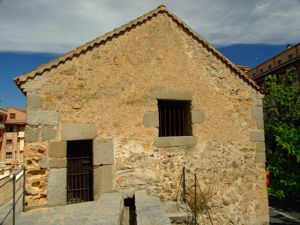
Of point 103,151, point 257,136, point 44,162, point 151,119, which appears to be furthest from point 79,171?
point 257,136

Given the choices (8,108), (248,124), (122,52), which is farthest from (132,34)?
(8,108)

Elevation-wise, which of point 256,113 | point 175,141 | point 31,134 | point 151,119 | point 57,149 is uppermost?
point 256,113

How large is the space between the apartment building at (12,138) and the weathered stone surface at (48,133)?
36462 millimetres

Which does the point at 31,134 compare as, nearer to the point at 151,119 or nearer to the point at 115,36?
the point at 151,119

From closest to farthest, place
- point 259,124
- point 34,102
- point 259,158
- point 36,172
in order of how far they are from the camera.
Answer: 1. point 36,172
2. point 34,102
3. point 259,158
4. point 259,124

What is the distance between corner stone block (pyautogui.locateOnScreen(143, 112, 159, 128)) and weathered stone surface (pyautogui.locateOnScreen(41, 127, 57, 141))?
221cm

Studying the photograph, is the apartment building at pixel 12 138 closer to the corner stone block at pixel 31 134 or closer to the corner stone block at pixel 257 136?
the corner stone block at pixel 31 134

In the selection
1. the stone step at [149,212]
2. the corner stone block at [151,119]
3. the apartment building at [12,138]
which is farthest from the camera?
the apartment building at [12,138]

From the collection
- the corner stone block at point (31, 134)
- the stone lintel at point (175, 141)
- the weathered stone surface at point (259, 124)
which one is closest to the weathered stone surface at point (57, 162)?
the corner stone block at point (31, 134)

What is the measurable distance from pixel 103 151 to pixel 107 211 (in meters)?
1.84

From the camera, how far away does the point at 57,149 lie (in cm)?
661

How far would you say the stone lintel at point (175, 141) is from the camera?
24.6ft

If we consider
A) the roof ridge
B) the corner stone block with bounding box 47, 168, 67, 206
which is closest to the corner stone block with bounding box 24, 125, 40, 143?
the corner stone block with bounding box 47, 168, 67, 206

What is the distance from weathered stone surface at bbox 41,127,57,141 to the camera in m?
6.55
